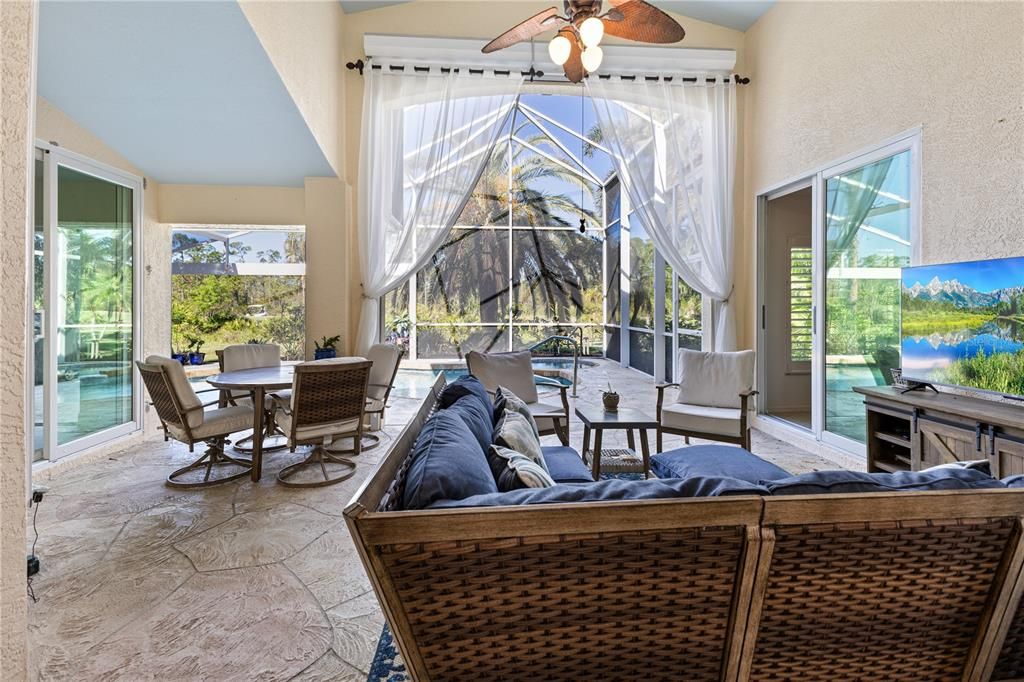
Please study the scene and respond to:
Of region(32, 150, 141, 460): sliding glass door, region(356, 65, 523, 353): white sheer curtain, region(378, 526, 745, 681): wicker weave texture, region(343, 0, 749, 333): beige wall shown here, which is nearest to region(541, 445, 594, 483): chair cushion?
region(378, 526, 745, 681): wicker weave texture

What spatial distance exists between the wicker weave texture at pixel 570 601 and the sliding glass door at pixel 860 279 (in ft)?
10.9

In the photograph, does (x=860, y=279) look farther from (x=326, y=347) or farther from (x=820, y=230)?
(x=326, y=347)

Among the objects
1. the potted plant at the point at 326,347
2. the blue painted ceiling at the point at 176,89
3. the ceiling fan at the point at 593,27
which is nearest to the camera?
the blue painted ceiling at the point at 176,89

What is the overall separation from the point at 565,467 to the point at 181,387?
2.43 m

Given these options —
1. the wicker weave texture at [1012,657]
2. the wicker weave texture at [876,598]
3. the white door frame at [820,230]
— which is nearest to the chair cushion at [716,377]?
the white door frame at [820,230]

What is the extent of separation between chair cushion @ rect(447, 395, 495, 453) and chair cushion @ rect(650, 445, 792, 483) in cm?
95

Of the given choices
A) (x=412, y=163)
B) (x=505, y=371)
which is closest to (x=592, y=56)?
(x=505, y=371)

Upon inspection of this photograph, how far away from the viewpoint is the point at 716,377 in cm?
418

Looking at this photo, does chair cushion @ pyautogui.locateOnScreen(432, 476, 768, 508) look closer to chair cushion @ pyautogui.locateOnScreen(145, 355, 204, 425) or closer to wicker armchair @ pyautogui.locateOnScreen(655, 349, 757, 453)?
wicker armchair @ pyautogui.locateOnScreen(655, 349, 757, 453)

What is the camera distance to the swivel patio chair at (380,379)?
421 cm

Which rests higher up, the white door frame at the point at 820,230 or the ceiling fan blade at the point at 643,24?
the ceiling fan blade at the point at 643,24

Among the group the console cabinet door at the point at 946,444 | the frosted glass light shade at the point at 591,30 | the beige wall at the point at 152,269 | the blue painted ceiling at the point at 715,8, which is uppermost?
the blue painted ceiling at the point at 715,8

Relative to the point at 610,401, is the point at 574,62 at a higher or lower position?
higher

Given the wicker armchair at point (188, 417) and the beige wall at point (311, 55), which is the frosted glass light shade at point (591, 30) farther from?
the wicker armchair at point (188, 417)
